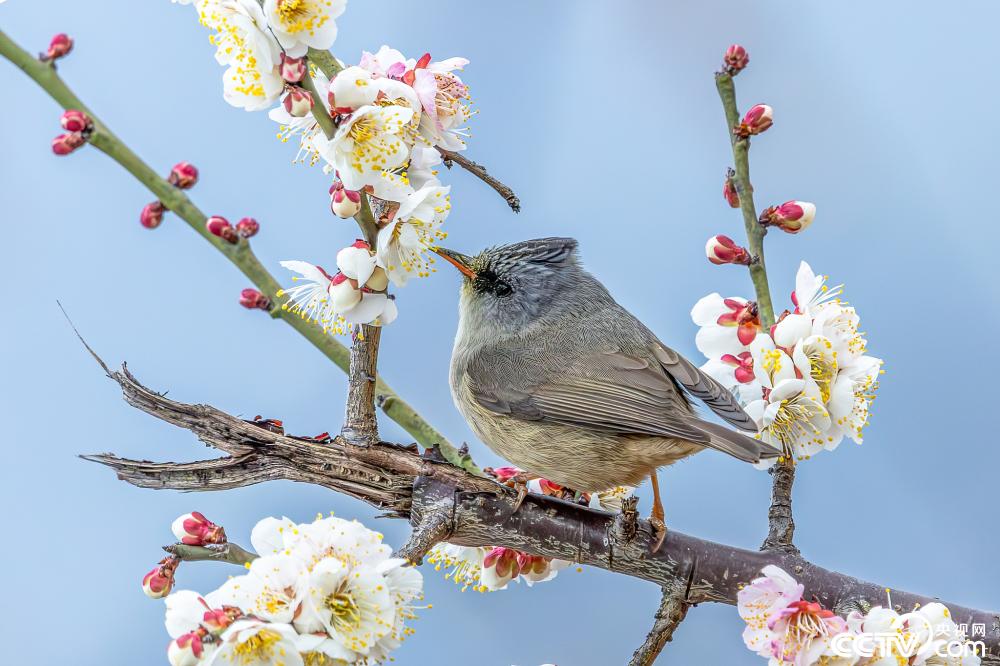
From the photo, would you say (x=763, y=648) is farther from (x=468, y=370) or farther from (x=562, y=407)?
(x=468, y=370)

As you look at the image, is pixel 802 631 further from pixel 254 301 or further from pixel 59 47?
pixel 59 47

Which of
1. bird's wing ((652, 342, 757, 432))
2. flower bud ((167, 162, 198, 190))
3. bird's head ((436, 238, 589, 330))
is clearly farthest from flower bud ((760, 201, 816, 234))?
flower bud ((167, 162, 198, 190))

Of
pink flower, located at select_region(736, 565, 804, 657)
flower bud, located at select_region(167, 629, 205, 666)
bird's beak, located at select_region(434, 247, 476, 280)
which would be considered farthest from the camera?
bird's beak, located at select_region(434, 247, 476, 280)

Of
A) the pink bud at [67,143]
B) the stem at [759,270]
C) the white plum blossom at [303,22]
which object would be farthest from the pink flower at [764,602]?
the pink bud at [67,143]

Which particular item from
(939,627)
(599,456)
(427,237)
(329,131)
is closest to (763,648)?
(939,627)

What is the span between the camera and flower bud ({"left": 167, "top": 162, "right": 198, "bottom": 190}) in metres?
1.87

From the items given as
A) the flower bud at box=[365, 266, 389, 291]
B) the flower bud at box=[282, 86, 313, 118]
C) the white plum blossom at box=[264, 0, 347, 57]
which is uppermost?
the white plum blossom at box=[264, 0, 347, 57]

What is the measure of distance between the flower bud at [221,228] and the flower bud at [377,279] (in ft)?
1.02

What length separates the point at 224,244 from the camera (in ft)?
6.13

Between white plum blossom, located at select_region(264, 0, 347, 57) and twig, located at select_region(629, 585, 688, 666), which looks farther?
twig, located at select_region(629, 585, 688, 666)

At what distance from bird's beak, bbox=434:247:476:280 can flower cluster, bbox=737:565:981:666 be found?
1129 mm

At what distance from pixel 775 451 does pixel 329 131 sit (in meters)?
1.01

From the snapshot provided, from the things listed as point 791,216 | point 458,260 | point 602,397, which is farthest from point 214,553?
point 791,216

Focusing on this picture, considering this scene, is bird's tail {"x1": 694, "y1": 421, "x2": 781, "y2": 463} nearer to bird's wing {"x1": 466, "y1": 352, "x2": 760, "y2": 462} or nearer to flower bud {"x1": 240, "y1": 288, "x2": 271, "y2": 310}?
bird's wing {"x1": 466, "y1": 352, "x2": 760, "y2": 462}
